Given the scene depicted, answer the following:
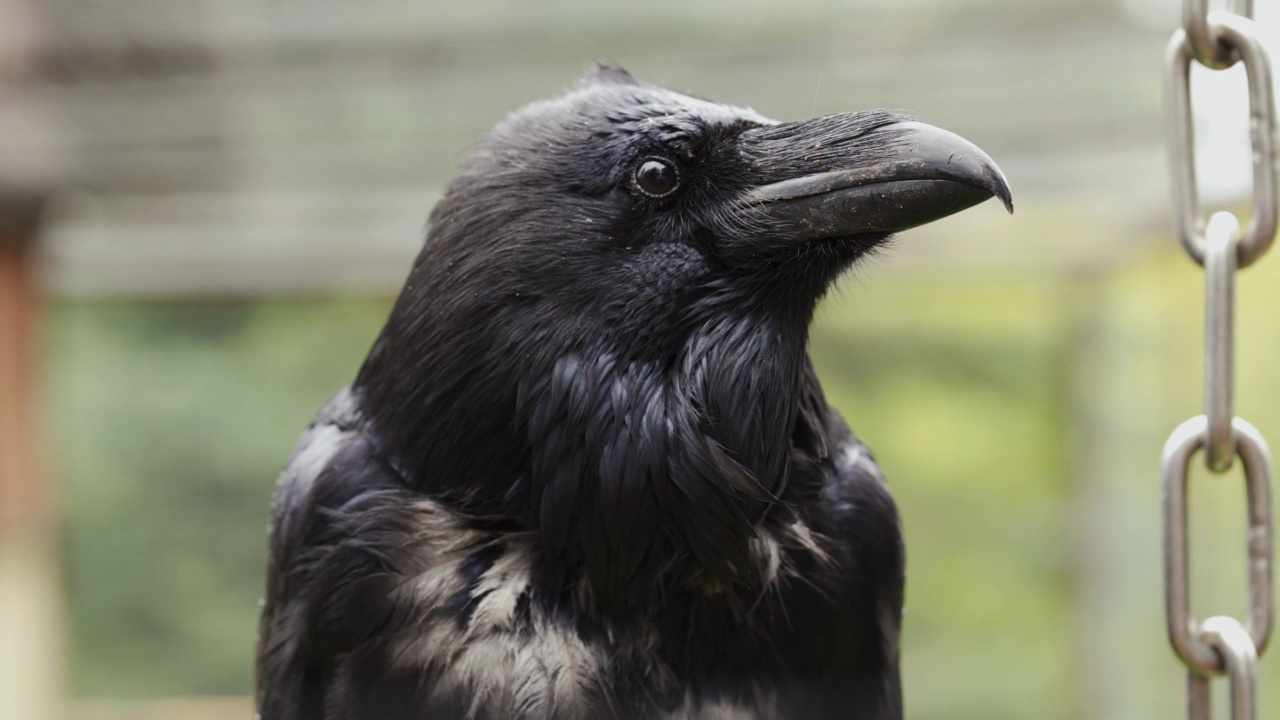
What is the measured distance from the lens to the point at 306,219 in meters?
3.19

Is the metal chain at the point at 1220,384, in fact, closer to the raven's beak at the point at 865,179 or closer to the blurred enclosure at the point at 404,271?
the raven's beak at the point at 865,179

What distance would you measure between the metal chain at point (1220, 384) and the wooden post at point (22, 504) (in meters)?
2.79

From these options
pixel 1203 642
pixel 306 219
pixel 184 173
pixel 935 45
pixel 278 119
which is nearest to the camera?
pixel 1203 642

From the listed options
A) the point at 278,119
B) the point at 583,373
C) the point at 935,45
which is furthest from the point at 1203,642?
the point at 278,119

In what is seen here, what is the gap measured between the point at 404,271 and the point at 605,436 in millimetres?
2788

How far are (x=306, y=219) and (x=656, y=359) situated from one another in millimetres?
2402

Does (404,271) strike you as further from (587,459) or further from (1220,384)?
(1220,384)

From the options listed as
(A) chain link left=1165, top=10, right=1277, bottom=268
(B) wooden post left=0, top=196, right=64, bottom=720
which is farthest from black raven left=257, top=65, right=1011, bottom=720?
(B) wooden post left=0, top=196, right=64, bottom=720

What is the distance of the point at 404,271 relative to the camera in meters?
3.66

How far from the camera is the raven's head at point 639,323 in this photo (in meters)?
0.98

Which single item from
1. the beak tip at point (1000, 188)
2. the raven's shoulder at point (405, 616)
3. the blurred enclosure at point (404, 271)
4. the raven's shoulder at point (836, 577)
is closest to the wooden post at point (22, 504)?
the blurred enclosure at point (404, 271)

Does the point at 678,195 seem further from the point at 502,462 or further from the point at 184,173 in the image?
the point at 184,173

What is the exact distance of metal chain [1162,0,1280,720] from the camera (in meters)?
0.85

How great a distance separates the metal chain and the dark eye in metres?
0.39
